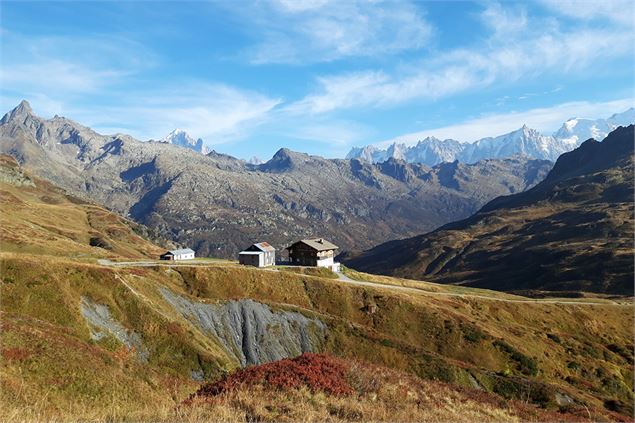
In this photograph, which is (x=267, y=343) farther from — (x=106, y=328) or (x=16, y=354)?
(x=16, y=354)

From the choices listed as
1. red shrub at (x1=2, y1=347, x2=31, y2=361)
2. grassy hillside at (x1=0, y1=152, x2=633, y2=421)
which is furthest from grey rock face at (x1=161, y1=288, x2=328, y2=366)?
red shrub at (x1=2, y1=347, x2=31, y2=361)

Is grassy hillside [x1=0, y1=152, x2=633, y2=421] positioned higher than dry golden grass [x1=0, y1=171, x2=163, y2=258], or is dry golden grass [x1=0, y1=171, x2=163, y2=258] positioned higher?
dry golden grass [x1=0, y1=171, x2=163, y2=258]

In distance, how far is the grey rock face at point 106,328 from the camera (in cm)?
4325

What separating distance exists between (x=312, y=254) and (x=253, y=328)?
48.7 meters

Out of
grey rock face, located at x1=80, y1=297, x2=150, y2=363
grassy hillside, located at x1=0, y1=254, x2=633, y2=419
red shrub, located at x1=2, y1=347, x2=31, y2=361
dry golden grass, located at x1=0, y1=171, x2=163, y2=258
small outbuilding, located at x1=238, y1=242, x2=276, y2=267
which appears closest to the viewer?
red shrub, located at x1=2, y1=347, x2=31, y2=361

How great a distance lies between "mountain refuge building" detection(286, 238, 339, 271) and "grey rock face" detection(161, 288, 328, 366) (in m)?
41.9

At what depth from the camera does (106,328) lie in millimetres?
44781

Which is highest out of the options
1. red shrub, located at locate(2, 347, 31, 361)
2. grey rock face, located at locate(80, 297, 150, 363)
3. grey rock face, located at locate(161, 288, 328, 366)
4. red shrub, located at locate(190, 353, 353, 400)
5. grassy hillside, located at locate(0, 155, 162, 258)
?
grassy hillside, located at locate(0, 155, 162, 258)

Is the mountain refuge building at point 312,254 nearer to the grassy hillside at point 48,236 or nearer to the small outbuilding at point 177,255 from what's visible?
the small outbuilding at point 177,255

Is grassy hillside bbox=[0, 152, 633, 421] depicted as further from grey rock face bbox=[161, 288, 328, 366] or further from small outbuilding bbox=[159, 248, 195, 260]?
small outbuilding bbox=[159, 248, 195, 260]

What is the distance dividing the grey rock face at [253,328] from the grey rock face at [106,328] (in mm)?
11673

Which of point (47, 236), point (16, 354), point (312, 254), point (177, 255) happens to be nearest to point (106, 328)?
point (16, 354)

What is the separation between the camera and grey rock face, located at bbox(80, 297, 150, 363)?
142 feet

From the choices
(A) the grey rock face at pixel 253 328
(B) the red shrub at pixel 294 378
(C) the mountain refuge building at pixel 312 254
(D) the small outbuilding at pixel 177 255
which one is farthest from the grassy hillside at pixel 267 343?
(D) the small outbuilding at pixel 177 255
